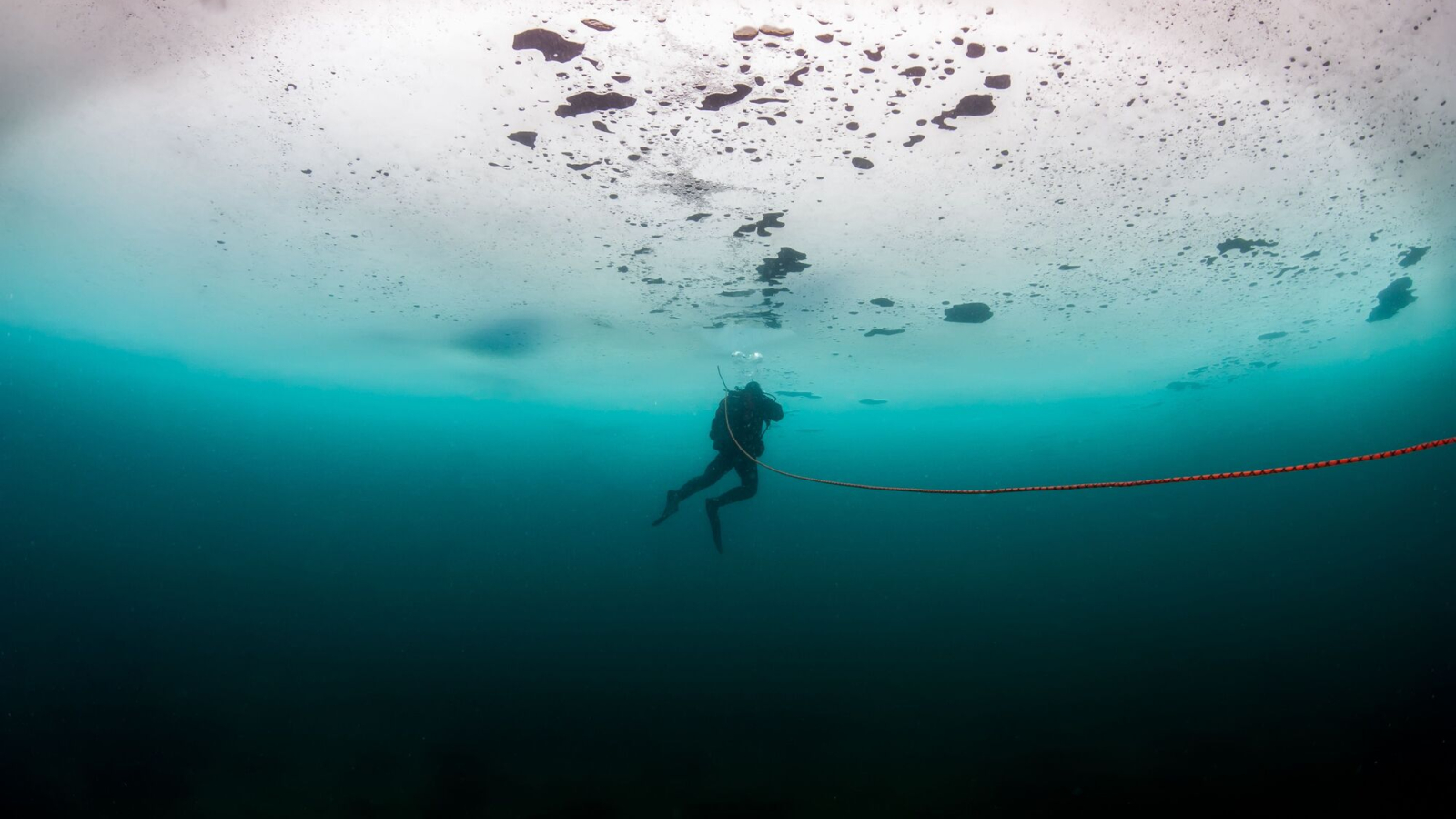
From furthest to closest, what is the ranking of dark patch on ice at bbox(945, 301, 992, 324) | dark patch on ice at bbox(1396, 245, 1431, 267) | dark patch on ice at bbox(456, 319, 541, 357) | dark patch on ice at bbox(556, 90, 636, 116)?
dark patch on ice at bbox(456, 319, 541, 357)
dark patch on ice at bbox(945, 301, 992, 324)
dark patch on ice at bbox(1396, 245, 1431, 267)
dark patch on ice at bbox(556, 90, 636, 116)

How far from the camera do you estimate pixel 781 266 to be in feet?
30.6

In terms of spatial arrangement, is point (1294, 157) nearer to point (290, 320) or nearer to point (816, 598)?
point (290, 320)

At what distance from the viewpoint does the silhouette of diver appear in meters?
10.6

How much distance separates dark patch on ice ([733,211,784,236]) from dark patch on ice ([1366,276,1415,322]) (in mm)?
15571

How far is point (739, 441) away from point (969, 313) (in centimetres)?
639

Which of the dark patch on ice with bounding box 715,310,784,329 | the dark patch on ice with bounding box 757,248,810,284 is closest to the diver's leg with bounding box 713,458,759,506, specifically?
the dark patch on ice with bounding box 715,310,784,329

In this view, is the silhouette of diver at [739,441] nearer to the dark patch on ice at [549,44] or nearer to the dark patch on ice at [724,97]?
the dark patch on ice at [724,97]

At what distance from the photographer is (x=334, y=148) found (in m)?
6.28

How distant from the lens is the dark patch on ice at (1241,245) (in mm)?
8961

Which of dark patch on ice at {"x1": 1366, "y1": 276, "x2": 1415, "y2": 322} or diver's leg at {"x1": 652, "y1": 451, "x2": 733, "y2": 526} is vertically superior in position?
dark patch on ice at {"x1": 1366, "y1": 276, "x2": 1415, "y2": 322}

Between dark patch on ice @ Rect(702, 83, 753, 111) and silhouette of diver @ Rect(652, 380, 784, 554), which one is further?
silhouette of diver @ Rect(652, 380, 784, 554)

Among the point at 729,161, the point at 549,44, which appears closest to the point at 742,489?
the point at 729,161

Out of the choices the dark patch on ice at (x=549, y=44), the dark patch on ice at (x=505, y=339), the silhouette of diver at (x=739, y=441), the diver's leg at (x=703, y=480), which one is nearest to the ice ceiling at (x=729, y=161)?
the dark patch on ice at (x=549, y=44)

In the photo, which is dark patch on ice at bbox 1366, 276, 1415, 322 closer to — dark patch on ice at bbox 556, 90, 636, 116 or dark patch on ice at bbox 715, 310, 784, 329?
dark patch on ice at bbox 715, 310, 784, 329
